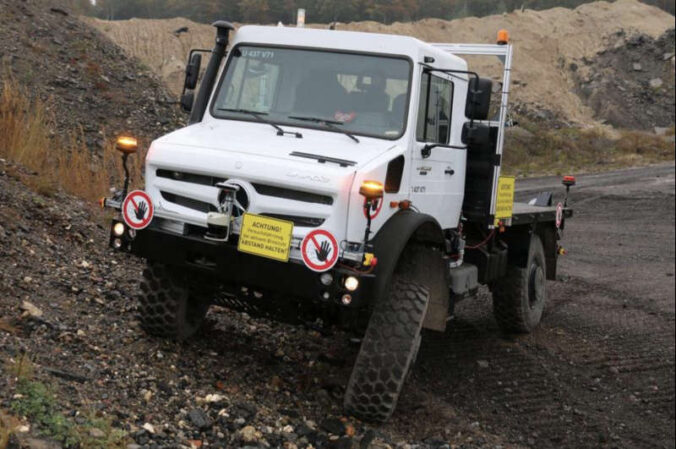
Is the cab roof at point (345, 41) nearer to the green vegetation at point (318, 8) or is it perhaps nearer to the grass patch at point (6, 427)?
the grass patch at point (6, 427)

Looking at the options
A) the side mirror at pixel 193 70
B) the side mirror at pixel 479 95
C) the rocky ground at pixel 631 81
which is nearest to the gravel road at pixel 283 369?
the side mirror at pixel 193 70

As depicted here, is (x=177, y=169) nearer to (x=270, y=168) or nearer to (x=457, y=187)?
(x=270, y=168)

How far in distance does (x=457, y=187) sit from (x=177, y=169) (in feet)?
8.26

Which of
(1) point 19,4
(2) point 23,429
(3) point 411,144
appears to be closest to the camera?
(2) point 23,429

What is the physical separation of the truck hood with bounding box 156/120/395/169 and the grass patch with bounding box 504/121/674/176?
18580 millimetres

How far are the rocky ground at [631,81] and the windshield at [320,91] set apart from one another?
34775 mm

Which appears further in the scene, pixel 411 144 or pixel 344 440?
pixel 411 144

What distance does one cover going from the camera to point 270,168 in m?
5.11

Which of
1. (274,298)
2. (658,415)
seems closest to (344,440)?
(274,298)

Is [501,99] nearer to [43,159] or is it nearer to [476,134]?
[476,134]

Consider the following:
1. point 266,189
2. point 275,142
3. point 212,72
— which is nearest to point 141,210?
point 266,189

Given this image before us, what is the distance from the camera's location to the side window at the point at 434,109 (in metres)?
5.96

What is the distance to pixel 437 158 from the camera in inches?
247

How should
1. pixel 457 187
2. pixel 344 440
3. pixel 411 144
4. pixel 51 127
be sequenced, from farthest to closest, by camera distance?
pixel 51 127 < pixel 457 187 < pixel 411 144 < pixel 344 440
